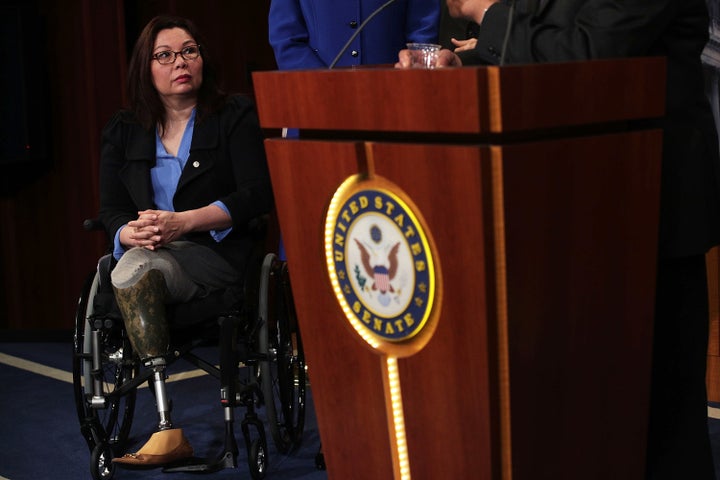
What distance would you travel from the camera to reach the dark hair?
341 centimetres

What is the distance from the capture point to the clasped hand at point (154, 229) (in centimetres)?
321

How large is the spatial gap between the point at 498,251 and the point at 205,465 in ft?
5.78

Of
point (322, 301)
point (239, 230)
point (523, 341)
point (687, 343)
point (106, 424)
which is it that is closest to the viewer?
point (523, 341)

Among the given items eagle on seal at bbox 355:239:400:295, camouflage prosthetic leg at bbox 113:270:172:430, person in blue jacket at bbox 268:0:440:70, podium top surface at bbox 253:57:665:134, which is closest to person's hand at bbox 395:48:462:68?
podium top surface at bbox 253:57:665:134

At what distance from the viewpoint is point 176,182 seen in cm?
338

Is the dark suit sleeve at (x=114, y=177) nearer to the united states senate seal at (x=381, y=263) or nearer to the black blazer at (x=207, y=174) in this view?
the black blazer at (x=207, y=174)

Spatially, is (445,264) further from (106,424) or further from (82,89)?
(82,89)

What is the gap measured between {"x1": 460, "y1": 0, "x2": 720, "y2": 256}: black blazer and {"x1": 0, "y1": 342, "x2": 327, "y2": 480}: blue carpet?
155 cm

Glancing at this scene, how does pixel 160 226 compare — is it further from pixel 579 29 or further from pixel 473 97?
pixel 473 97

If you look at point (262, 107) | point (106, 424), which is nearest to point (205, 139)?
point (106, 424)

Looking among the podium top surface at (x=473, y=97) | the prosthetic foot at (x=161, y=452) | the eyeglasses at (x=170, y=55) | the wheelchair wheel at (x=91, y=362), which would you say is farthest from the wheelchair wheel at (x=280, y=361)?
the podium top surface at (x=473, y=97)

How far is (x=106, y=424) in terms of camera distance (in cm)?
367

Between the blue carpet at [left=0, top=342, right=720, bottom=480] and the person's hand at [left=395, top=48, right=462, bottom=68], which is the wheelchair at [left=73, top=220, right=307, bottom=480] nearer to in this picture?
the blue carpet at [left=0, top=342, right=720, bottom=480]

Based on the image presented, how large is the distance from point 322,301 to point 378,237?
0.65 feet
